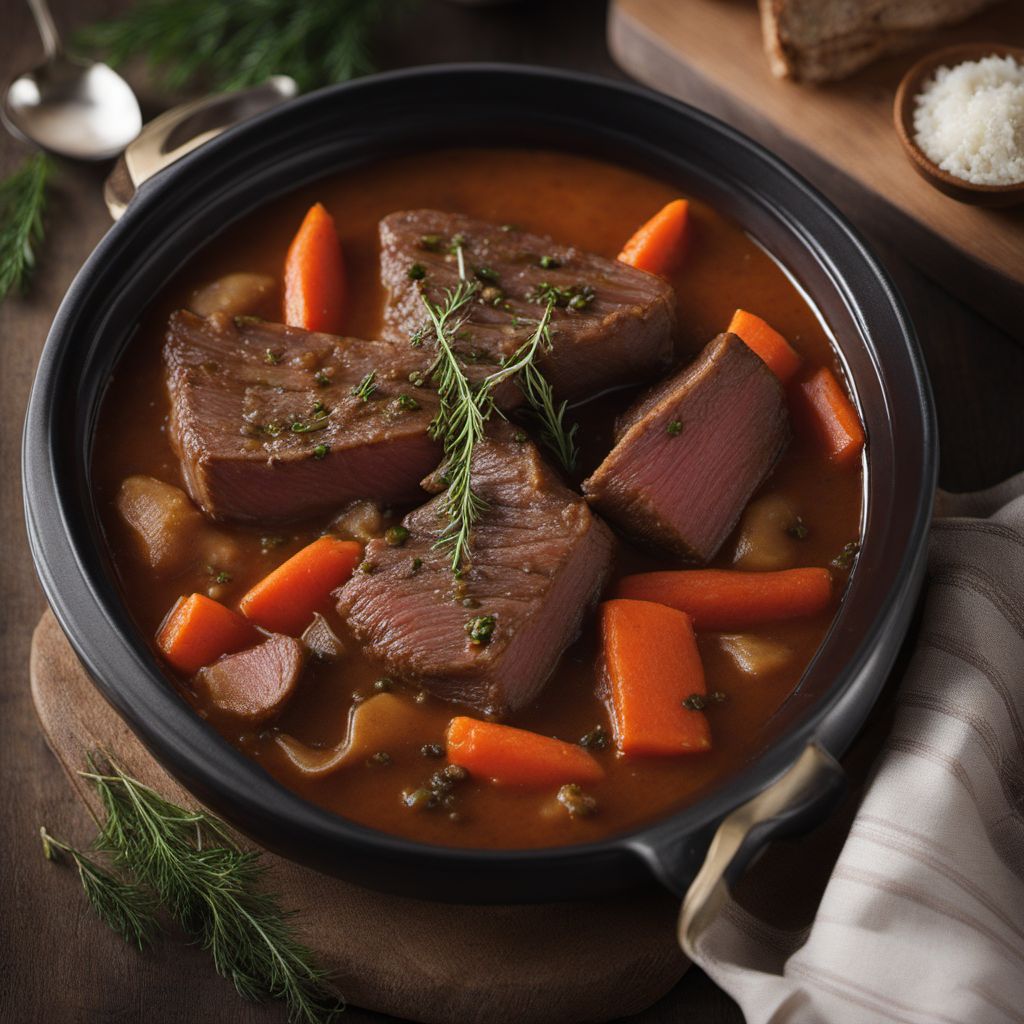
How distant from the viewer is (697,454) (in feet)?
10.3

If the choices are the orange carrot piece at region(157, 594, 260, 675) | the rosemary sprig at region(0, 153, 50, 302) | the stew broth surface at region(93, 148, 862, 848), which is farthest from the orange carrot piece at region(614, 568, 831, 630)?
the rosemary sprig at region(0, 153, 50, 302)

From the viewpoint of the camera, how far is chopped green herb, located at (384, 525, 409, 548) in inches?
120

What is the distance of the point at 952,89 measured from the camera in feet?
12.2

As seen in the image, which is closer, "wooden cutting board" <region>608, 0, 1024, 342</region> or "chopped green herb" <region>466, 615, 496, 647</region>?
"chopped green herb" <region>466, 615, 496, 647</region>

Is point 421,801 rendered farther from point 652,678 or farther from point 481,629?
point 652,678

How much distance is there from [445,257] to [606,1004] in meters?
1.93

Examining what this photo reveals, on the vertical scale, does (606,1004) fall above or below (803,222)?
below

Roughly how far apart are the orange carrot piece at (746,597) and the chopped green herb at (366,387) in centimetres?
85

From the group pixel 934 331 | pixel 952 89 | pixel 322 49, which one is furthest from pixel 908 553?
pixel 322 49

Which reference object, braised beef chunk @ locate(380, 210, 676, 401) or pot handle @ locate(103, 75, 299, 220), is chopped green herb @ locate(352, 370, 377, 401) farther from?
pot handle @ locate(103, 75, 299, 220)

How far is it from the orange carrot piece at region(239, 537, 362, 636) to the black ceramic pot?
1.03 ft

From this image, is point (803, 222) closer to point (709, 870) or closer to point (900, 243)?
point (900, 243)

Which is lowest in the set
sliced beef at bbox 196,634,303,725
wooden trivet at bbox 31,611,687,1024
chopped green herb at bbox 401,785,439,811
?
wooden trivet at bbox 31,611,687,1024

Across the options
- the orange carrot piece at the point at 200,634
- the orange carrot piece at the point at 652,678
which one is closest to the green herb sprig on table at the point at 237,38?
the orange carrot piece at the point at 200,634
